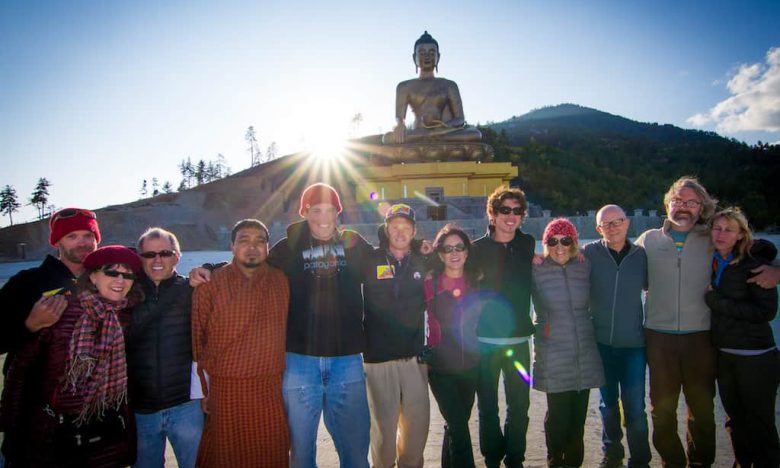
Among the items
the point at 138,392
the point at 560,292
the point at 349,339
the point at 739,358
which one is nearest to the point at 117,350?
the point at 138,392

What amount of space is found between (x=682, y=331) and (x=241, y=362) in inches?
112

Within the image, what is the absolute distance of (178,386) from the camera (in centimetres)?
252

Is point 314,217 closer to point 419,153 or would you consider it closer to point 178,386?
point 178,386

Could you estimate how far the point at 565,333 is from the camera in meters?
3.06

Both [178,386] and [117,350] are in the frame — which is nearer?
[117,350]

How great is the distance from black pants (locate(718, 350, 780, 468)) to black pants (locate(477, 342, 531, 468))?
50.0 inches

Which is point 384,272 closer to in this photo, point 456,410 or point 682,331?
point 456,410

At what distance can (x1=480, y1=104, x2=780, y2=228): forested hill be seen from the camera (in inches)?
1249

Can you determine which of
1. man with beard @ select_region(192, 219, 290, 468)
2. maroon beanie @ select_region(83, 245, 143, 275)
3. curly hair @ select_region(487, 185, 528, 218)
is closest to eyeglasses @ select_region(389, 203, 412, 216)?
curly hair @ select_region(487, 185, 528, 218)

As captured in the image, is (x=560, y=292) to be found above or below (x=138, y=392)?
above

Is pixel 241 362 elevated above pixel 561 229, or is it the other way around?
pixel 561 229

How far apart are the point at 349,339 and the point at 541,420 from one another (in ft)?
6.23

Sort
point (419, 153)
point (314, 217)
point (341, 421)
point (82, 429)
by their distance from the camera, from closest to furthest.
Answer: point (82, 429)
point (341, 421)
point (314, 217)
point (419, 153)

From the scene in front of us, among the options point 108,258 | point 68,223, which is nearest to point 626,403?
point 108,258
